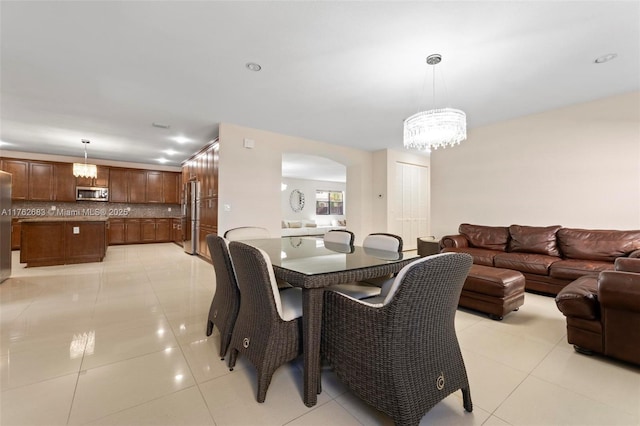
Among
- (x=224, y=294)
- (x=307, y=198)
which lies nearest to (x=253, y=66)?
(x=224, y=294)

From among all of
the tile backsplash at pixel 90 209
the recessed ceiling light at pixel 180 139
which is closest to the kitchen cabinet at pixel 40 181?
the tile backsplash at pixel 90 209

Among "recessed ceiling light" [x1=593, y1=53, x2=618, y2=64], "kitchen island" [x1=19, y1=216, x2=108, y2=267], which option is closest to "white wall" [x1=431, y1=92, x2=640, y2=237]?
"recessed ceiling light" [x1=593, y1=53, x2=618, y2=64]

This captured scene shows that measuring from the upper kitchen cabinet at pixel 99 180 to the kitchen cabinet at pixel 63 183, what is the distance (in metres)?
0.18

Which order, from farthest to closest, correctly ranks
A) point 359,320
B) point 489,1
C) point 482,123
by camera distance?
point 482,123, point 489,1, point 359,320

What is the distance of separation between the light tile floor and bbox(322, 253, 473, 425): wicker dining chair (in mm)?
259

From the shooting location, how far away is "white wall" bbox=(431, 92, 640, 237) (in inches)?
140

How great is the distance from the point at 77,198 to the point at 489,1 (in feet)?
31.1

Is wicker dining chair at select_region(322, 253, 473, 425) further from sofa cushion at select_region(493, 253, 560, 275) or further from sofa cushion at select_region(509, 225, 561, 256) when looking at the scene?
sofa cushion at select_region(509, 225, 561, 256)

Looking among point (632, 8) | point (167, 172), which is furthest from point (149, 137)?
point (632, 8)

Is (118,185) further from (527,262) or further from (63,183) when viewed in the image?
(527,262)

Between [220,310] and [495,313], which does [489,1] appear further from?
[220,310]

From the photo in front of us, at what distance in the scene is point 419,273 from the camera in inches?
43.9

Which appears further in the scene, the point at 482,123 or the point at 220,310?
the point at 482,123

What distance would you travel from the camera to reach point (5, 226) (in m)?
3.87
